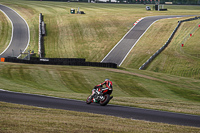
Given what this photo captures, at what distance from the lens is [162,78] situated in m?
42.0

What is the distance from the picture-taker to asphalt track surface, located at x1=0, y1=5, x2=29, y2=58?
63.1 meters

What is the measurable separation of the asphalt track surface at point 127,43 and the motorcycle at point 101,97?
37.5 m

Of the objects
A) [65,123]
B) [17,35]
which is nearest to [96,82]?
[65,123]

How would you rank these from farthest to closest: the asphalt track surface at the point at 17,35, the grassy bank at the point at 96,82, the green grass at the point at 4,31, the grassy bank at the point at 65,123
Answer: the green grass at the point at 4,31 → the asphalt track surface at the point at 17,35 → the grassy bank at the point at 96,82 → the grassy bank at the point at 65,123

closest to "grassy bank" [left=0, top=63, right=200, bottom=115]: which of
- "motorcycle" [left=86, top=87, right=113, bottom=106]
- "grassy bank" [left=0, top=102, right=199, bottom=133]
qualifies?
"motorcycle" [left=86, top=87, right=113, bottom=106]

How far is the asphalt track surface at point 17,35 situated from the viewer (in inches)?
2484

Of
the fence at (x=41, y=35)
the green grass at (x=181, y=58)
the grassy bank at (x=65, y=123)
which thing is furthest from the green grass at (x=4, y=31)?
the grassy bank at (x=65, y=123)

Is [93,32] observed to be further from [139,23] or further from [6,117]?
[6,117]

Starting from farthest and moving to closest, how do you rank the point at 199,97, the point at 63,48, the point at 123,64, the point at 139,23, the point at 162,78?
the point at 139,23 → the point at 63,48 → the point at 123,64 → the point at 162,78 → the point at 199,97

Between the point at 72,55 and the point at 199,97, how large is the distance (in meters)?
35.9

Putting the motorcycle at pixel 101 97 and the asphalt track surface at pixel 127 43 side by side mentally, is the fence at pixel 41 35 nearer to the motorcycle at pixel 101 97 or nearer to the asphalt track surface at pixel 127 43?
the asphalt track surface at pixel 127 43

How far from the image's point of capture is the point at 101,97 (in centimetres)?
1828

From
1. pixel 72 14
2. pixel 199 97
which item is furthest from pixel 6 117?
pixel 72 14

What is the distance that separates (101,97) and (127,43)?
168ft
